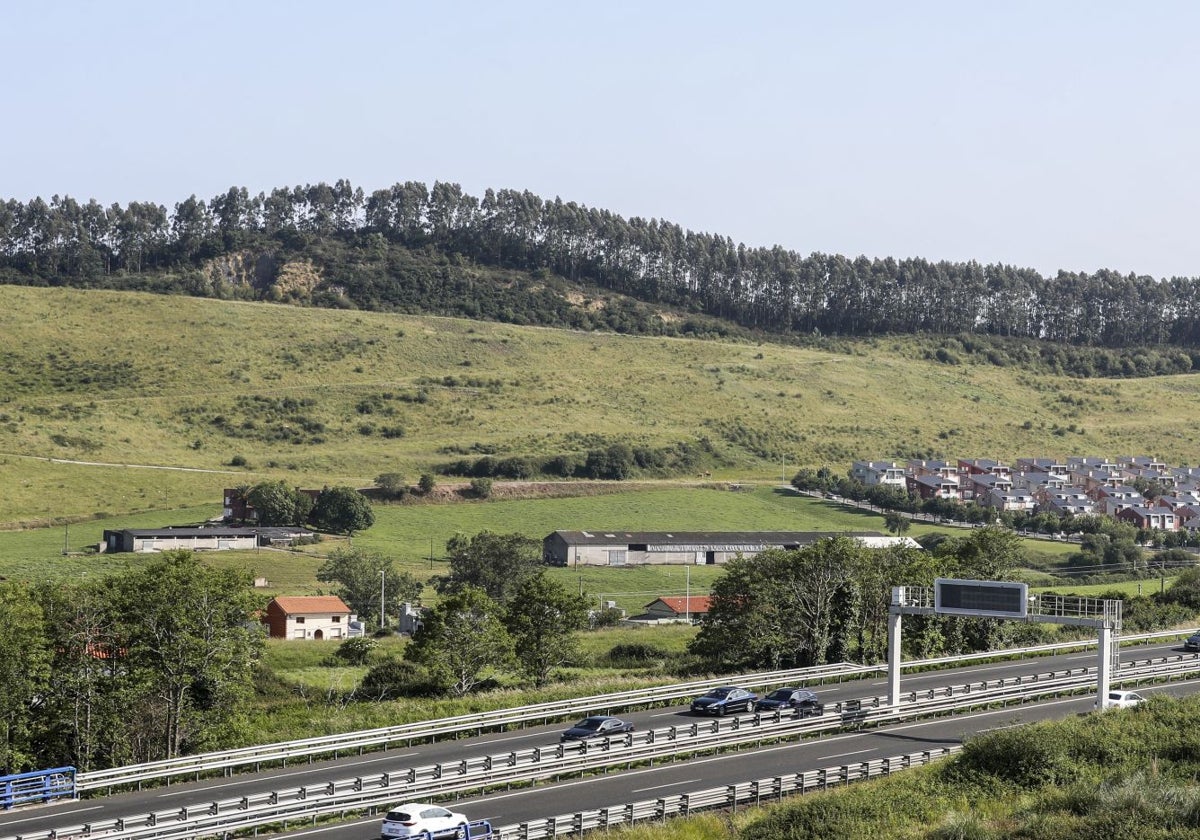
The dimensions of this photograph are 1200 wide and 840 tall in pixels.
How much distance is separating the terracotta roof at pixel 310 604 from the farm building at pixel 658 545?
29.2 m

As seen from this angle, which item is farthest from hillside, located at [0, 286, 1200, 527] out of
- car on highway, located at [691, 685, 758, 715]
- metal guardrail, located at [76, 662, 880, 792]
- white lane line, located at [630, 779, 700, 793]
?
white lane line, located at [630, 779, 700, 793]

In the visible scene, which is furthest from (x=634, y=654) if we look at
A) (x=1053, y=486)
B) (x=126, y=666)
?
(x=1053, y=486)

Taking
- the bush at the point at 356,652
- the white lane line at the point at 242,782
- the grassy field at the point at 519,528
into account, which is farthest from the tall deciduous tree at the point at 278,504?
the white lane line at the point at 242,782

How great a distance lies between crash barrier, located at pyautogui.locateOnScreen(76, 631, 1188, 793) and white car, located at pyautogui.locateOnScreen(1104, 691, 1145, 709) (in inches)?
469

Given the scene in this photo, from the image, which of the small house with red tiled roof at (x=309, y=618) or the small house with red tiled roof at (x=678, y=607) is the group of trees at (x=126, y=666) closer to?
the small house with red tiled roof at (x=309, y=618)

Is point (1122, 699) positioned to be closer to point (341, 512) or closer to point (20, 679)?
point (20, 679)

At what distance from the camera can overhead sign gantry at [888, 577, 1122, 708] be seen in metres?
46.3

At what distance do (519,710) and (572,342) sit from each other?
141578mm

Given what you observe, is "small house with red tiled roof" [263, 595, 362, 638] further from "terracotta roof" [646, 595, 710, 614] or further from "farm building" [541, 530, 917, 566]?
"farm building" [541, 530, 917, 566]

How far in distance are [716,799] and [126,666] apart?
21691mm

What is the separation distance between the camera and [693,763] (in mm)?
41000

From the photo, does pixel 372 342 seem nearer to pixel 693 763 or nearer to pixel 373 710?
pixel 373 710

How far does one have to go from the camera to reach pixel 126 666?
153 ft

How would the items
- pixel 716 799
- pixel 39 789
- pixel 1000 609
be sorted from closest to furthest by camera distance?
A: pixel 716 799 < pixel 39 789 < pixel 1000 609
